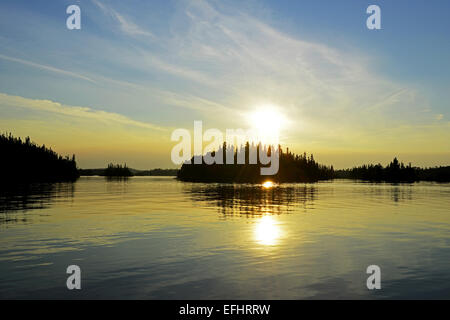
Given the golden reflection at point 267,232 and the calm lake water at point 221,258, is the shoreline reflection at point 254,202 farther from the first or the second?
the calm lake water at point 221,258

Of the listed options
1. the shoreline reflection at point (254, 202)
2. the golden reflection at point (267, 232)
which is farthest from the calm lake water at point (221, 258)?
the shoreline reflection at point (254, 202)

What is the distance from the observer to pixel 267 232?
37531 mm

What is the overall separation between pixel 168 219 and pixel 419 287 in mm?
33775

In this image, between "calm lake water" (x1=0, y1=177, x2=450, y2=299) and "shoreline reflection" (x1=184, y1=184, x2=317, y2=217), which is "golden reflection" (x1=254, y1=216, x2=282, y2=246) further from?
"shoreline reflection" (x1=184, y1=184, x2=317, y2=217)

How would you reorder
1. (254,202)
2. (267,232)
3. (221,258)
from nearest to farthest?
(221,258), (267,232), (254,202)

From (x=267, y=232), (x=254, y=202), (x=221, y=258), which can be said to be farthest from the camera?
(x=254, y=202)

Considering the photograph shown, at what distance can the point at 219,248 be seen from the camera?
2922cm

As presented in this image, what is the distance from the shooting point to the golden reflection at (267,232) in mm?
32575

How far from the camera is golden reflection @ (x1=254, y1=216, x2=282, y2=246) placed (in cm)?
3258

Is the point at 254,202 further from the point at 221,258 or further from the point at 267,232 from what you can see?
the point at 221,258

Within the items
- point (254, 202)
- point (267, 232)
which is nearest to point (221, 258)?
point (267, 232)
